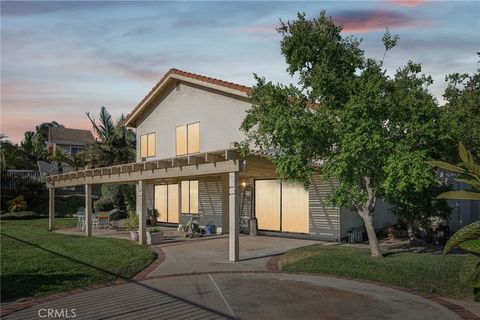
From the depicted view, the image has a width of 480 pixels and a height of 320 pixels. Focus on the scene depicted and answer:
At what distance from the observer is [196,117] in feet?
69.0

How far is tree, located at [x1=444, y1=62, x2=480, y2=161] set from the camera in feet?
44.0

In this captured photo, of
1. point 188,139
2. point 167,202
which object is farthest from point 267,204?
point 167,202

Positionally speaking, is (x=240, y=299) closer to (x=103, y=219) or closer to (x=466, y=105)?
(x=466, y=105)

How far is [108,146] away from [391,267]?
87.3 feet

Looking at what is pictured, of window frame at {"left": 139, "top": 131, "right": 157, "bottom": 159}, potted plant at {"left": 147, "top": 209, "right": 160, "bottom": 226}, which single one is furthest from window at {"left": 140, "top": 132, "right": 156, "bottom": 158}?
potted plant at {"left": 147, "top": 209, "right": 160, "bottom": 226}

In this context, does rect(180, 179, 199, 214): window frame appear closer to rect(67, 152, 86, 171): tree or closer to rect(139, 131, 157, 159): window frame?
rect(139, 131, 157, 159): window frame

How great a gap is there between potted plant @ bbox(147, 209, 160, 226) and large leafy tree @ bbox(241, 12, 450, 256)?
1456 cm

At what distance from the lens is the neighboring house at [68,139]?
56506 millimetres

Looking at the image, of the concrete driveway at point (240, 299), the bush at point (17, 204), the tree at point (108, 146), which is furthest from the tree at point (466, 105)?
the bush at point (17, 204)

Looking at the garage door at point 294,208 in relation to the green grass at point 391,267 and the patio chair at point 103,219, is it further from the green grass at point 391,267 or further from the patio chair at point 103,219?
the patio chair at point 103,219

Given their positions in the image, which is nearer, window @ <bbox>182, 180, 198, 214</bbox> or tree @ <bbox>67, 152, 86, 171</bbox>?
window @ <bbox>182, 180, 198, 214</bbox>

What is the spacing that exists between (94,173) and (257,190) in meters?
7.56

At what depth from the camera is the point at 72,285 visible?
9.45 metres

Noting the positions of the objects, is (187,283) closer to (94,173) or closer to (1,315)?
(1,315)
